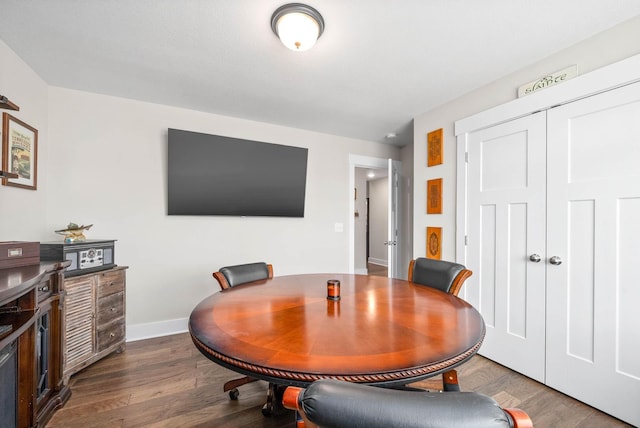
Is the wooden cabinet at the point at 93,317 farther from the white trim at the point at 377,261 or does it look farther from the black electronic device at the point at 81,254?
the white trim at the point at 377,261

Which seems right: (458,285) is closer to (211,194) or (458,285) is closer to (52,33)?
(211,194)

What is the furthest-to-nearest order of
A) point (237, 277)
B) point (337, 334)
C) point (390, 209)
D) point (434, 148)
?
point (390, 209) → point (434, 148) → point (237, 277) → point (337, 334)

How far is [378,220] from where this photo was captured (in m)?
7.73

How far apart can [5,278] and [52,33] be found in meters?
1.65

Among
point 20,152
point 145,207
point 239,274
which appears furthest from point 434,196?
point 20,152

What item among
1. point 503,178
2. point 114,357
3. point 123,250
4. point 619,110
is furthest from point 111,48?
point 619,110

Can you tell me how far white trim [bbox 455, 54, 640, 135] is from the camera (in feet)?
5.73

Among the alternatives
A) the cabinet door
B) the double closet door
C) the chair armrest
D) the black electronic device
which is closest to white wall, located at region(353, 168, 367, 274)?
the double closet door

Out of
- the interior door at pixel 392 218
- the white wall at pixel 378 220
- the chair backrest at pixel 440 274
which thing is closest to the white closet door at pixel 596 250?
the chair backrest at pixel 440 274

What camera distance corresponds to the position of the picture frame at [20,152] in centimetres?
199

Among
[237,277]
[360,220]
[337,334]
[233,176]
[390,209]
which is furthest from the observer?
[360,220]

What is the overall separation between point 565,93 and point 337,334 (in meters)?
2.37

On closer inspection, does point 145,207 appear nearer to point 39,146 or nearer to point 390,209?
point 39,146

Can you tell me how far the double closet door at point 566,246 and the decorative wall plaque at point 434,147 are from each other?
1.32 ft
